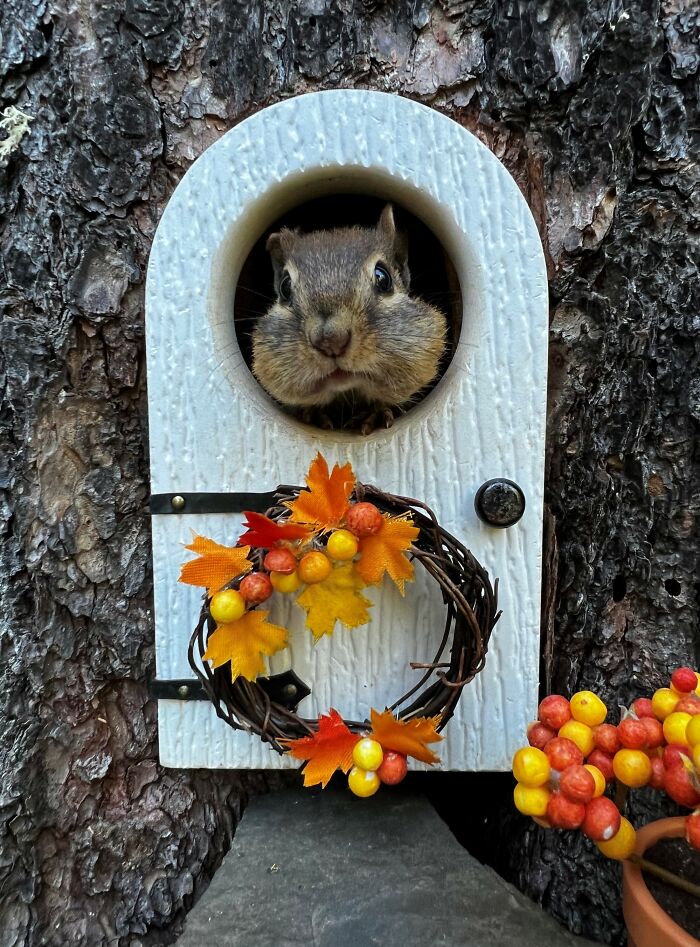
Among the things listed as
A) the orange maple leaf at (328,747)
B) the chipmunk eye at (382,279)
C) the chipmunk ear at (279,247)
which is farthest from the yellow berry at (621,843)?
the chipmunk ear at (279,247)

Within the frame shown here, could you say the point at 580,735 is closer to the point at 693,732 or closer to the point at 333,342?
the point at 693,732

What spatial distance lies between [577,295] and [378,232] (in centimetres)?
38

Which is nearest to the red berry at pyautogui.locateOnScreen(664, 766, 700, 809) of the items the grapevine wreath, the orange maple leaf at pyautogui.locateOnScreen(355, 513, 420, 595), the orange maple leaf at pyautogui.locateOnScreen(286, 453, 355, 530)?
the grapevine wreath

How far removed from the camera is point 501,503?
1028mm

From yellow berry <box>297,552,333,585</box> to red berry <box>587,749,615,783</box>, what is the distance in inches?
15.5

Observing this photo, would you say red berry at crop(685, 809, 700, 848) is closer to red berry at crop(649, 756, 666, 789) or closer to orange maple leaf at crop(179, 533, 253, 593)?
red berry at crop(649, 756, 666, 789)

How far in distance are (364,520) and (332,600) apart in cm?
15

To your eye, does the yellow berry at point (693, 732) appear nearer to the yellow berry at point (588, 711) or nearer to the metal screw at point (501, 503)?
the yellow berry at point (588, 711)

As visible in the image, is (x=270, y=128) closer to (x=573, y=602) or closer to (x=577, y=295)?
(x=577, y=295)

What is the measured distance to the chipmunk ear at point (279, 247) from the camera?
1.20 metres

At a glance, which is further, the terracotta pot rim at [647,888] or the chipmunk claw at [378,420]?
the chipmunk claw at [378,420]

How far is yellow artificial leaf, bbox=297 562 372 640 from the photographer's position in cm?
91

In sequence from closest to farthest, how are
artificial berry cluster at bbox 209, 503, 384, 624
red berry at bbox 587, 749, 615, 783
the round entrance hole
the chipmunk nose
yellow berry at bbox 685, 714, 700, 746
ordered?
yellow berry at bbox 685, 714, 700, 746
red berry at bbox 587, 749, 615, 783
artificial berry cluster at bbox 209, 503, 384, 624
the chipmunk nose
the round entrance hole

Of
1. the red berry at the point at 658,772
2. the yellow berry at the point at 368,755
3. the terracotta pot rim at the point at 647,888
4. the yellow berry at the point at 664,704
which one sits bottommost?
the terracotta pot rim at the point at 647,888
